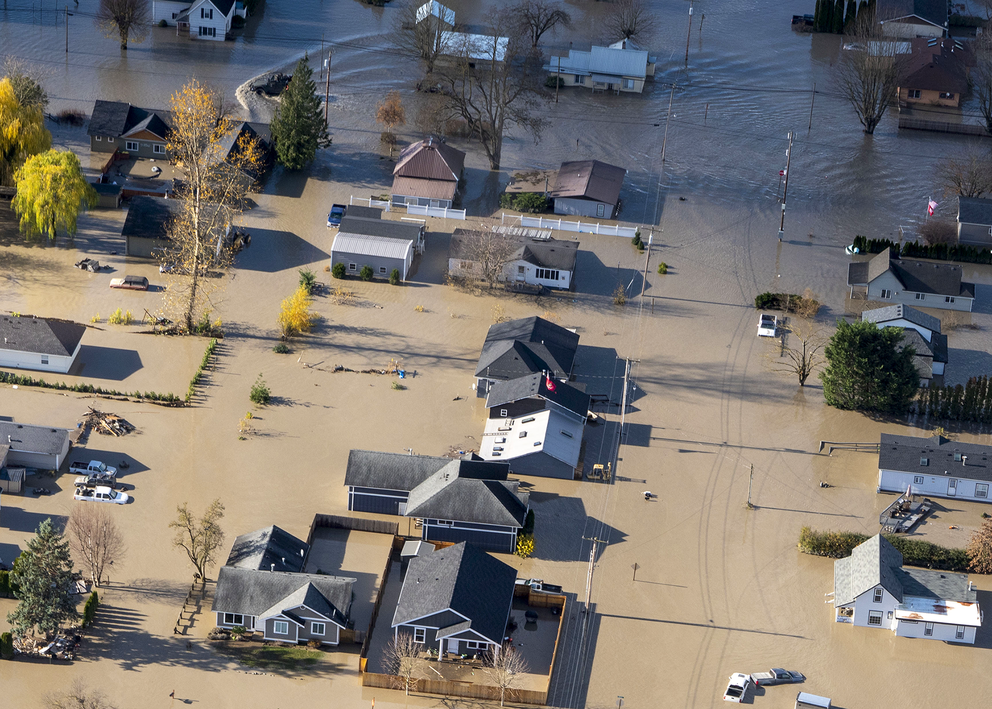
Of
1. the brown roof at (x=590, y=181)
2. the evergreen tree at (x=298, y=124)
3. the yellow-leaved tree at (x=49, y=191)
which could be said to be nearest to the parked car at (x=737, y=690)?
the brown roof at (x=590, y=181)

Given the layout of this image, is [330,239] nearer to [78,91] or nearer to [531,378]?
[531,378]

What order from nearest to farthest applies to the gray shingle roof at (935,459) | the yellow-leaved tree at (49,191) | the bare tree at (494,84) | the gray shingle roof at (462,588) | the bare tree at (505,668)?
the bare tree at (505,668), the gray shingle roof at (462,588), the gray shingle roof at (935,459), the yellow-leaved tree at (49,191), the bare tree at (494,84)

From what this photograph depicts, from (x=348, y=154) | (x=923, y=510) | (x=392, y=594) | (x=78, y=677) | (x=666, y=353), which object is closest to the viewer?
(x=78, y=677)

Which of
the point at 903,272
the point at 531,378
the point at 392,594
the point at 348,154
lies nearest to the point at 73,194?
the point at 348,154

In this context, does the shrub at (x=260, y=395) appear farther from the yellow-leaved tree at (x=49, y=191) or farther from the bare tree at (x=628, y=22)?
the bare tree at (x=628, y=22)

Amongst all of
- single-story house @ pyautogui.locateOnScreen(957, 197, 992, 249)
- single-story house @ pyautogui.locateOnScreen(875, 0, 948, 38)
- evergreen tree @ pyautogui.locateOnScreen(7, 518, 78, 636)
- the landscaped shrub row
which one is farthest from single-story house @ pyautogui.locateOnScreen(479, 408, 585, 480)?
single-story house @ pyautogui.locateOnScreen(875, 0, 948, 38)

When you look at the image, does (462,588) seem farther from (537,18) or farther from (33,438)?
(537,18)

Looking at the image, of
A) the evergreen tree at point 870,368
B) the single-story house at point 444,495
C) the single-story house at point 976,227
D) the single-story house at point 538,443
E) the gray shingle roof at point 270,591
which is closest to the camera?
the gray shingle roof at point 270,591
